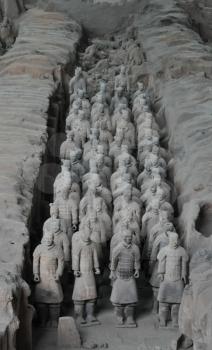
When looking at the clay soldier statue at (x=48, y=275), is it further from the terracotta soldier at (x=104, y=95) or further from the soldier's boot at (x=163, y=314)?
the terracotta soldier at (x=104, y=95)

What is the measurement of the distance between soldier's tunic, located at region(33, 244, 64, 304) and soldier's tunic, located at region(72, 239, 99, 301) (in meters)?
0.18

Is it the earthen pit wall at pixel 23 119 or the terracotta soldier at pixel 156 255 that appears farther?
the terracotta soldier at pixel 156 255

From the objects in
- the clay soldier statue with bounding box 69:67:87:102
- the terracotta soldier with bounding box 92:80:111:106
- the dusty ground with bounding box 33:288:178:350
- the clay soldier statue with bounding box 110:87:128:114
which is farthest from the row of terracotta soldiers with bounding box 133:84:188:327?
the clay soldier statue with bounding box 69:67:87:102

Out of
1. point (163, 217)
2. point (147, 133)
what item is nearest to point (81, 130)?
point (147, 133)

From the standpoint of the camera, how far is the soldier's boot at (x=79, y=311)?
10625mm

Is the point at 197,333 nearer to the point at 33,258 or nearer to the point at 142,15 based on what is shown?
the point at 33,258

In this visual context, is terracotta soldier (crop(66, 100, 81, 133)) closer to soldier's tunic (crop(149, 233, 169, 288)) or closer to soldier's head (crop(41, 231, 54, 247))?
soldier's tunic (crop(149, 233, 169, 288))

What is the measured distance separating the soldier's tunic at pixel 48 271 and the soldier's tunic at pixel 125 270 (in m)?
0.62

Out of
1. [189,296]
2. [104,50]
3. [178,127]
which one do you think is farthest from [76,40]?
[189,296]

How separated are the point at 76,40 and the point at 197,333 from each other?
12.5 metres

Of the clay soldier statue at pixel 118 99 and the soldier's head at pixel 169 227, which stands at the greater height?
the clay soldier statue at pixel 118 99

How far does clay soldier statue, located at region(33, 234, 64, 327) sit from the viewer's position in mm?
10344

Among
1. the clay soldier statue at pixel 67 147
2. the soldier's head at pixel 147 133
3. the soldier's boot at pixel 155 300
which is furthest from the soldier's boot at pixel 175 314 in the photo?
the soldier's head at pixel 147 133

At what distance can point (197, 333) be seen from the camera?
886cm
